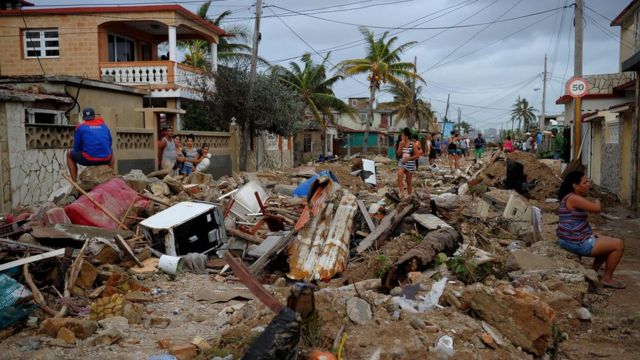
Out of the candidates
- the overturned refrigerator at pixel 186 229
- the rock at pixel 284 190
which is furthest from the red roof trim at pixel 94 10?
the overturned refrigerator at pixel 186 229

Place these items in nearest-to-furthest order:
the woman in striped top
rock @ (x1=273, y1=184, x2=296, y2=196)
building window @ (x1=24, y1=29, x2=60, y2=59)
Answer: the woman in striped top < rock @ (x1=273, y1=184, x2=296, y2=196) < building window @ (x1=24, y1=29, x2=60, y2=59)

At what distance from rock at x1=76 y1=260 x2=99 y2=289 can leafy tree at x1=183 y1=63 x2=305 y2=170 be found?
51.1 ft

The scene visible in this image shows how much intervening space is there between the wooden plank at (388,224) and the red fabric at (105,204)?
3.39 m

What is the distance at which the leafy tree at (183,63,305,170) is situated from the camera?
2205 centimetres

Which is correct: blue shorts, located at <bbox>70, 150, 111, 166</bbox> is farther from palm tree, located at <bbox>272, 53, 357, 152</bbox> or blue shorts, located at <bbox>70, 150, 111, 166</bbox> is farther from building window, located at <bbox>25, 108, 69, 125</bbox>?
palm tree, located at <bbox>272, 53, 357, 152</bbox>

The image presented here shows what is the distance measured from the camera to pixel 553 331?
14.8 feet

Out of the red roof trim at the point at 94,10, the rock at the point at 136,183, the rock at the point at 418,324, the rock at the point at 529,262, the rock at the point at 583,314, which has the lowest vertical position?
the rock at the point at 583,314

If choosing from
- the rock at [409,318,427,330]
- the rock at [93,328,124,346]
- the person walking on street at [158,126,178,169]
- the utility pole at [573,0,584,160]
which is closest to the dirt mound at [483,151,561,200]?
the utility pole at [573,0,584,160]

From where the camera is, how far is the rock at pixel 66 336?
13.9ft

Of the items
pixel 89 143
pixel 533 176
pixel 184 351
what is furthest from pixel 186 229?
pixel 533 176

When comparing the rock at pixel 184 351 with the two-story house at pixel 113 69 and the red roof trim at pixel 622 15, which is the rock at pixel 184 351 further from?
the red roof trim at pixel 622 15

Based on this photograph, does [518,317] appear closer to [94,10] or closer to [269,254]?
[269,254]

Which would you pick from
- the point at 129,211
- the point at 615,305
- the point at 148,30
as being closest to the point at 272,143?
the point at 148,30

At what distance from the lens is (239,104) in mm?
22000
